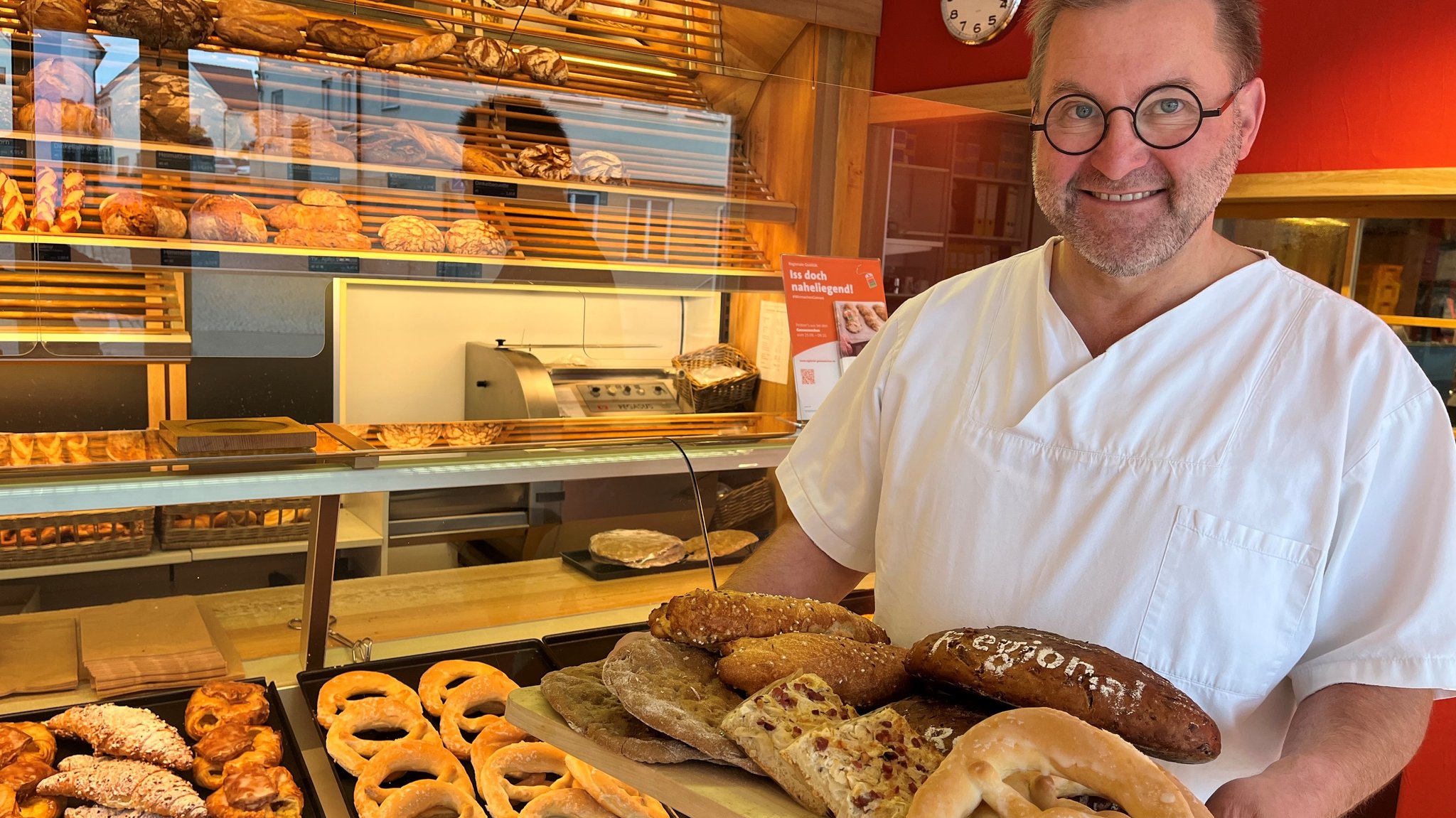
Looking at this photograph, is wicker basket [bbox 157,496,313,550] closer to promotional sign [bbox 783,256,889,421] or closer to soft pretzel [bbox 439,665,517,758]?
soft pretzel [bbox 439,665,517,758]

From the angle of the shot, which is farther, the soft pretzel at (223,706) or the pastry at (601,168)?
the pastry at (601,168)

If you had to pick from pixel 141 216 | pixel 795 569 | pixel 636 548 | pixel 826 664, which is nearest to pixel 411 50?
pixel 141 216

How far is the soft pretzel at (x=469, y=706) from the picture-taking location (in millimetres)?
2193

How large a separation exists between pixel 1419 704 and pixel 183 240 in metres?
2.35

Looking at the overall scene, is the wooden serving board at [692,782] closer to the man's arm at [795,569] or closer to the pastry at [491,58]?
the man's arm at [795,569]

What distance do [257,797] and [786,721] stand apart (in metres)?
1.32

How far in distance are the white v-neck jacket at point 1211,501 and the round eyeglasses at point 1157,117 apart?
0.70 ft

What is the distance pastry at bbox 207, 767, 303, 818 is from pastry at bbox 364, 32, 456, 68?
1.73 m

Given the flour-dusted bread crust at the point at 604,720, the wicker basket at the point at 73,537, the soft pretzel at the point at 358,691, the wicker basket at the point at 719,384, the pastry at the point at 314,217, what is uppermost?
the pastry at the point at 314,217

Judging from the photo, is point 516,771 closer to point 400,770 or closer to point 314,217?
point 400,770

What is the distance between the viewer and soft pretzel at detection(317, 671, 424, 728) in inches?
86.4

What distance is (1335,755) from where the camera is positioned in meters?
1.06

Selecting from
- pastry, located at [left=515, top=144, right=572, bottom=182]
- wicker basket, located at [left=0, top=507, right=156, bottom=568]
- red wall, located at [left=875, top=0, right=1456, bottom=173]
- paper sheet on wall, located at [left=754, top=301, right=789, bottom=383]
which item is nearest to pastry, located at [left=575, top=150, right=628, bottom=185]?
pastry, located at [left=515, top=144, right=572, bottom=182]

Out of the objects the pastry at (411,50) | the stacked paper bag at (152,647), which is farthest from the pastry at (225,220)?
the stacked paper bag at (152,647)
